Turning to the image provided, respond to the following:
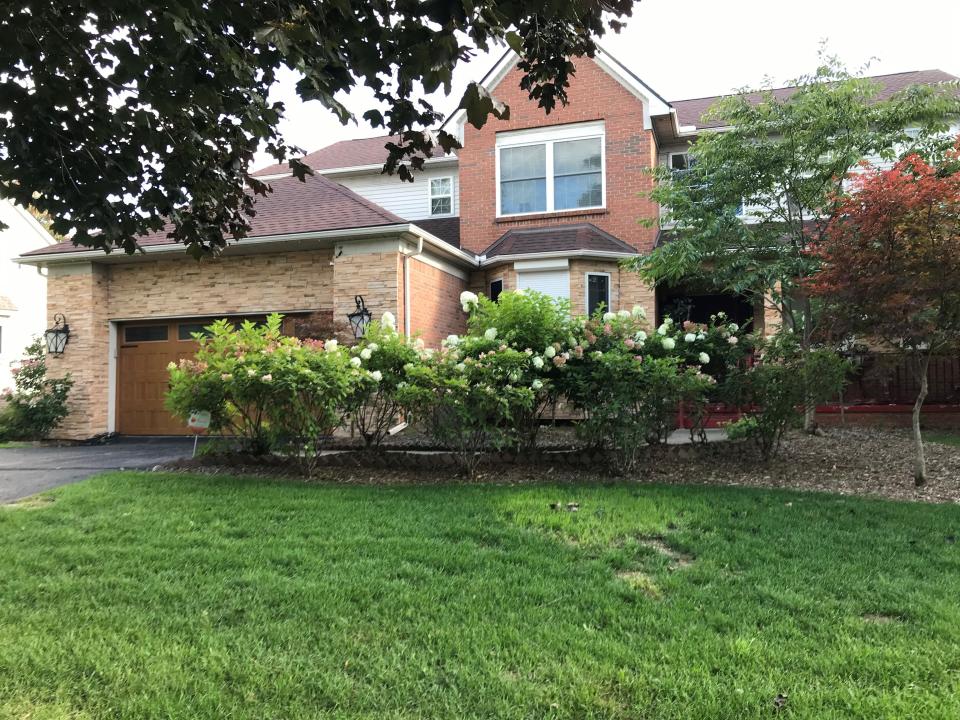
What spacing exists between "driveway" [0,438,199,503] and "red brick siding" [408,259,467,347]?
16.0 ft

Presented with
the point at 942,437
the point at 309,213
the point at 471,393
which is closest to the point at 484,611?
the point at 471,393

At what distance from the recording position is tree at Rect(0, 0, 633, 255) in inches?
113

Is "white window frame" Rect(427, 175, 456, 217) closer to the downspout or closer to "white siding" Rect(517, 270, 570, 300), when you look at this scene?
"white siding" Rect(517, 270, 570, 300)

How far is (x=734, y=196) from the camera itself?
9.52 m

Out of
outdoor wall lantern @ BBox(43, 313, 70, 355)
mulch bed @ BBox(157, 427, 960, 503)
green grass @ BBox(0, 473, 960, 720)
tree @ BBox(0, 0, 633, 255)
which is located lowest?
green grass @ BBox(0, 473, 960, 720)

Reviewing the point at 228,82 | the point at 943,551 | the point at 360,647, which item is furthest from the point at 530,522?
the point at 228,82

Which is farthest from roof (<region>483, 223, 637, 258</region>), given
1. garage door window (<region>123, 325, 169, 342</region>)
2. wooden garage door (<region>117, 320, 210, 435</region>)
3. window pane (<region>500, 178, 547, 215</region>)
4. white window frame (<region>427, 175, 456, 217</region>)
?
garage door window (<region>123, 325, 169, 342</region>)

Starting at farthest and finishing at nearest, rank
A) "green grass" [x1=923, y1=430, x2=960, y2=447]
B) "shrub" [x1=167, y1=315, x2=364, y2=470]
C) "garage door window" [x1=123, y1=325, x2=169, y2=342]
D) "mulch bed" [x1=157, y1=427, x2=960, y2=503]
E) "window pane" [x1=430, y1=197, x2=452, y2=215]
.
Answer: "window pane" [x1=430, y1=197, x2=452, y2=215] → "garage door window" [x1=123, y1=325, x2=169, y2=342] → "green grass" [x1=923, y1=430, x2=960, y2=447] → "shrub" [x1=167, y1=315, x2=364, y2=470] → "mulch bed" [x1=157, y1=427, x2=960, y2=503]

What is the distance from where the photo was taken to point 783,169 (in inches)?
365

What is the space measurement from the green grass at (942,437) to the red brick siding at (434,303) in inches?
339

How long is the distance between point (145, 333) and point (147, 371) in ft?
2.76

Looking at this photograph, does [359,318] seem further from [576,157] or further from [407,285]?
[576,157]

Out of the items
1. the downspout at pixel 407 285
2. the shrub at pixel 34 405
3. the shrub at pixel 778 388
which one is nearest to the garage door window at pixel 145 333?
the shrub at pixel 34 405

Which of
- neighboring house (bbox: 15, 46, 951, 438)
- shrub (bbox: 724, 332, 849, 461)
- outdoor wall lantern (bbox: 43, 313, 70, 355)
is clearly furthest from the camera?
outdoor wall lantern (bbox: 43, 313, 70, 355)
